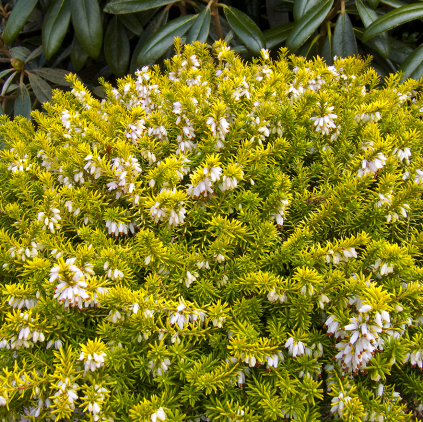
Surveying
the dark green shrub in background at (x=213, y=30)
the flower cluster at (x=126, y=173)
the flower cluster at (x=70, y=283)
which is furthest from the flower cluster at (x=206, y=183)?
the dark green shrub in background at (x=213, y=30)

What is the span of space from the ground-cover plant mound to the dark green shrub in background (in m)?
1.28

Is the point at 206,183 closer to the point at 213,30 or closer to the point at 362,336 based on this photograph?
the point at 362,336

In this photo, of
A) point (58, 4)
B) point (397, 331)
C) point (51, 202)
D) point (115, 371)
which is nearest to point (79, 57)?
point (58, 4)

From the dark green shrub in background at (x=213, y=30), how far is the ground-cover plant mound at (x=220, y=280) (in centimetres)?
128

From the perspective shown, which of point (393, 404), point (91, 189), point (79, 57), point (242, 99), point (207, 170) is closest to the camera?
point (393, 404)

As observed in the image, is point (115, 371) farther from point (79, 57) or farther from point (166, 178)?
point (79, 57)

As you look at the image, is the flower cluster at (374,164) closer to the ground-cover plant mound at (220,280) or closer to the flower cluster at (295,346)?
the ground-cover plant mound at (220,280)

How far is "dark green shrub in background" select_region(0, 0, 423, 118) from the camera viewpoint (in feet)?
7.36

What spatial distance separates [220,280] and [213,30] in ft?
8.06

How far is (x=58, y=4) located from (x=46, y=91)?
0.65 meters

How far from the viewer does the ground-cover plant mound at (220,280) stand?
84 centimetres

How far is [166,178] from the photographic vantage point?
3.30ft

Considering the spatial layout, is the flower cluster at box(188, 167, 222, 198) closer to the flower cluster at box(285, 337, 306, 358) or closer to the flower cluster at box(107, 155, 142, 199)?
the flower cluster at box(107, 155, 142, 199)

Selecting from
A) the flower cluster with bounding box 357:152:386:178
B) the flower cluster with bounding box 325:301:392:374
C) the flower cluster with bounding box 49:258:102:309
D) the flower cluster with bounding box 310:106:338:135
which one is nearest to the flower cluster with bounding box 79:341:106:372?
the flower cluster with bounding box 49:258:102:309
